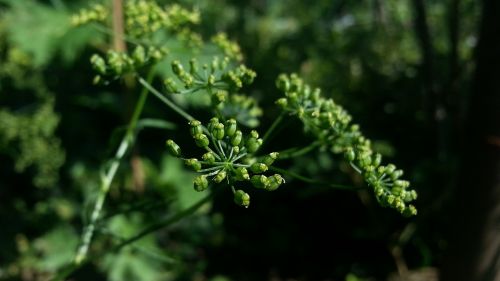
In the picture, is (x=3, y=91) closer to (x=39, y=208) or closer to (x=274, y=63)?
(x=39, y=208)

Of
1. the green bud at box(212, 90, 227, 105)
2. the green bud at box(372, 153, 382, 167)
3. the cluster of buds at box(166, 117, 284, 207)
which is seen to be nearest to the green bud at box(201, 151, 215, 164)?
the cluster of buds at box(166, 117, 284, 207)

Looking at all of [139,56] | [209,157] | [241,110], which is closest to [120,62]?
[139,56]

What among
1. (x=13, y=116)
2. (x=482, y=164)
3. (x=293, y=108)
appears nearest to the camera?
(x=293, y=108)

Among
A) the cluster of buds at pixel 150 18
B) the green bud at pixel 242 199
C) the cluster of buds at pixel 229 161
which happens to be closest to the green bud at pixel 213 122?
the cluster of buds at pixel 229 161

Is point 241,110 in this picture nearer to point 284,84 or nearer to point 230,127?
point 284,84

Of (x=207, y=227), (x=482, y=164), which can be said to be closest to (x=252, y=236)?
(x=207, y=227)

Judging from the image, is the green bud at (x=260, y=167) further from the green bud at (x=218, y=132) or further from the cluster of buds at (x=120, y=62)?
the cluster of buds at (x=120, y=62)

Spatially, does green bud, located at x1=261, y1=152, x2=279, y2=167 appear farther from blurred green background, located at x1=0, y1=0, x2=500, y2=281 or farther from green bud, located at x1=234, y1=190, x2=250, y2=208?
blurred green background, located at x1=0, y1=0, x2=500, y2=281
